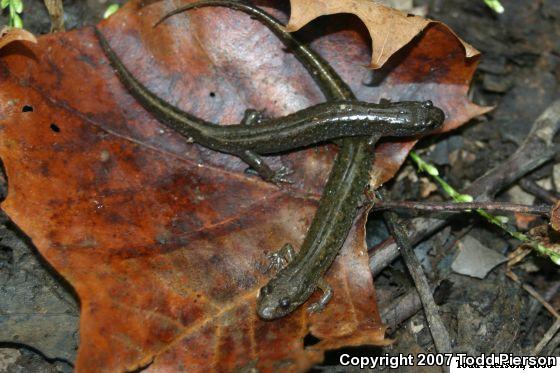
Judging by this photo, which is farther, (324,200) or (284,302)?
(324,200)

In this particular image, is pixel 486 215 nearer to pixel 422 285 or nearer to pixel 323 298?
pixel 422 285

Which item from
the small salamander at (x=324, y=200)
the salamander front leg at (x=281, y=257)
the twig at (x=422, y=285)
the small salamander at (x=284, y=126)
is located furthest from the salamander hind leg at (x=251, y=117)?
the twig at (x=422, y=285)

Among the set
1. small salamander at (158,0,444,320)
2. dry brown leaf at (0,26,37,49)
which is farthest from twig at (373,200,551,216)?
dry brown leaf at (0,26,37,49)

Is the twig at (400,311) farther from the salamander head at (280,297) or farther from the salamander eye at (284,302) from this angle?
the salamander eye at (284,302)

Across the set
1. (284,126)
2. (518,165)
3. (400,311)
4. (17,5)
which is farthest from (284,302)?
(17,5)

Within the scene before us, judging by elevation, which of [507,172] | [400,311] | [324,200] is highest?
[324,200]

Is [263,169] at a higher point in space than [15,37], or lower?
lower
